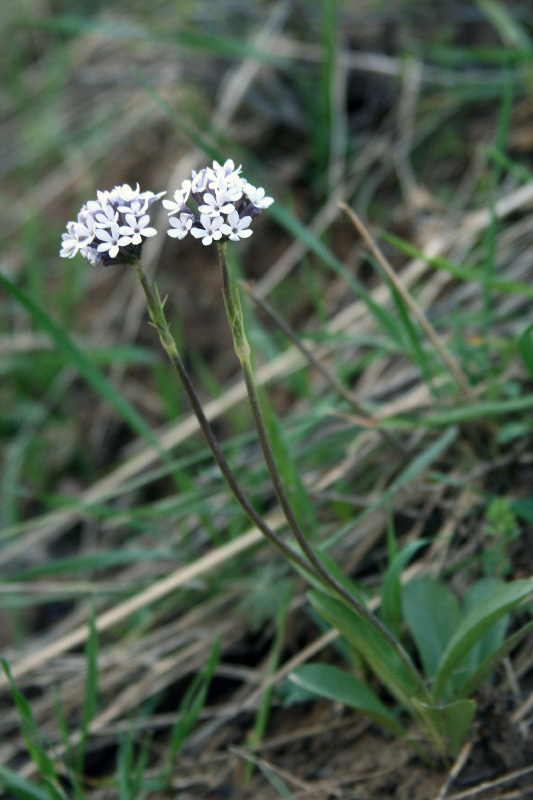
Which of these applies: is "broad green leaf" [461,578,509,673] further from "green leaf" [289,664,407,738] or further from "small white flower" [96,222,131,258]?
"small white flower" [96,222,131,258]

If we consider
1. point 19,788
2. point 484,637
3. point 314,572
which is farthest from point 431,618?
point 19,788

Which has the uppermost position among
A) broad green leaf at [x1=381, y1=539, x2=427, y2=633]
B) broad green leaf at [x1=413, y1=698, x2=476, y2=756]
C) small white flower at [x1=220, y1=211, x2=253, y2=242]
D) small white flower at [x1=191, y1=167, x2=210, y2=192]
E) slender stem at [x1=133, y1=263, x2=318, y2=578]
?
small white flower at [x1=191, y1=167, x2=210, y2=192]

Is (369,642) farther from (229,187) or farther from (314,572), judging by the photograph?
(229,187)

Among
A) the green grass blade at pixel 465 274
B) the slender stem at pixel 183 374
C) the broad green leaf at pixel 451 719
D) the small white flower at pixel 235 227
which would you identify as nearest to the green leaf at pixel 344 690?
the broad green leaf at pixel 451 719

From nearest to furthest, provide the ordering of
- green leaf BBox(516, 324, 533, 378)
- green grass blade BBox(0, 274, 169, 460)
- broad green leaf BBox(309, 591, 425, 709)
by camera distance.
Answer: broad green leaf BBox(309, 591, 425, 709)
green leaf BBox(516, 324, 533, 378)
green grass blade BBox(0, 274, 169, 460)

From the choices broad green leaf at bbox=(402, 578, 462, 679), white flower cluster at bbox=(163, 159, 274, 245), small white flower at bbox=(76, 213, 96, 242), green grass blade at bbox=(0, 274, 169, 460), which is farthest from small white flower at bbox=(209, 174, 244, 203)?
green grass blade at bbox=(0, 274, 169, 460)

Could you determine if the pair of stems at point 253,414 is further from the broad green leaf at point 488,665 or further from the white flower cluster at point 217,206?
the broad green leaf at point 488,665
